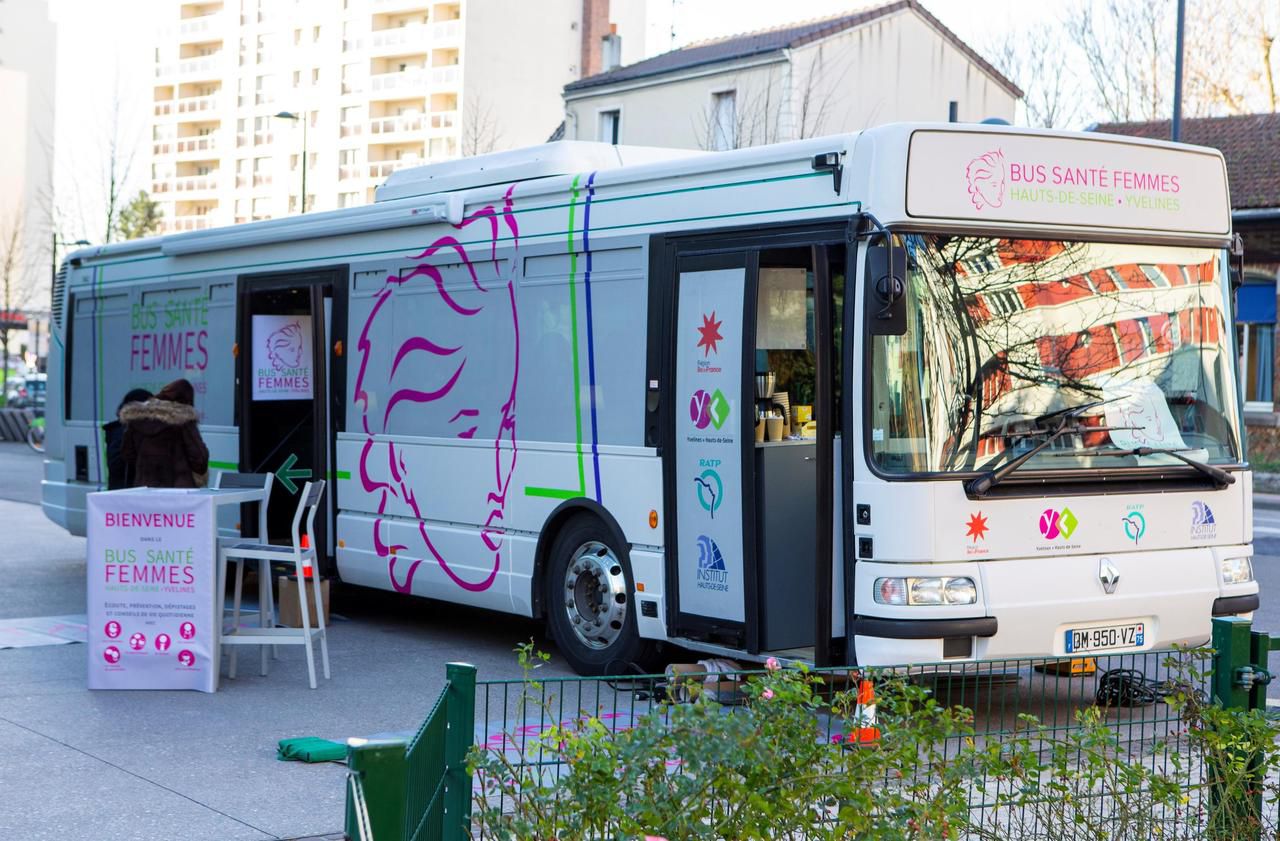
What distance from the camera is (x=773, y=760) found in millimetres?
4039

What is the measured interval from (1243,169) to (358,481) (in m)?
28.3

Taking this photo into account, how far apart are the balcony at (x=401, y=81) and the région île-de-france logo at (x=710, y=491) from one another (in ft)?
261

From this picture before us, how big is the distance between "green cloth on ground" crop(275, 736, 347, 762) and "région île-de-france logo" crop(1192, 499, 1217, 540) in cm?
436

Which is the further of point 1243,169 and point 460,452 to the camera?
point 1243,169

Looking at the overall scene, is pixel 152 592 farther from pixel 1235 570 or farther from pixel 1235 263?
pixel 1235 263

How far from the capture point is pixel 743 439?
27.7 feet

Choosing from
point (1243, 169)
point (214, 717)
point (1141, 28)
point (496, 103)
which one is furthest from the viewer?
point (496, 103)

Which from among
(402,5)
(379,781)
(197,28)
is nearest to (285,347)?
(379,781)

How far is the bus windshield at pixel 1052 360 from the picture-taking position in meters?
7.73

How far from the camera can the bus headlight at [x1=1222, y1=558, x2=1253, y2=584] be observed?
851 cm

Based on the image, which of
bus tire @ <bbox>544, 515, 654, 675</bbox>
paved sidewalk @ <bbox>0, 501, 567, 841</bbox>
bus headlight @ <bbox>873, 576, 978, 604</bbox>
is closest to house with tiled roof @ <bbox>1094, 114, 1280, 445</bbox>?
paved sidewalk @ <bbox>0, 501, 567, 841</bbox>

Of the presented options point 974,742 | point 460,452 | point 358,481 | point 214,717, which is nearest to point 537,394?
point 460,452

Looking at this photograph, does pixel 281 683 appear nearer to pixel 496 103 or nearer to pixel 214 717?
pixel 214 717

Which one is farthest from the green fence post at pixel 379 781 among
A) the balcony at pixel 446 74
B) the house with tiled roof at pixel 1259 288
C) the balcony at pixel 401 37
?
the balcony at pixel 401 37
